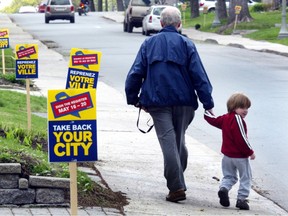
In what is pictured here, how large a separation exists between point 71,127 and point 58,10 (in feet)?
166

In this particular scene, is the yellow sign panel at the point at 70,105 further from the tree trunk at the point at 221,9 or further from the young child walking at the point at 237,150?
the tree trunk at the point at 221,9

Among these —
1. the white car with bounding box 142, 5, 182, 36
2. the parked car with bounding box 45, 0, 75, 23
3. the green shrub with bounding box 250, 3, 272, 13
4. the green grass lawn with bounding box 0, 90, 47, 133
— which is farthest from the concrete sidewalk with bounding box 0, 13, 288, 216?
the green shrub with bounding box 250, 3, 272, 13

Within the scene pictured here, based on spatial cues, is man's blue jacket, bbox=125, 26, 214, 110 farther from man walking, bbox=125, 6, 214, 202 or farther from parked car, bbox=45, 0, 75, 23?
parked car, bbox=45, 0, 75, 23

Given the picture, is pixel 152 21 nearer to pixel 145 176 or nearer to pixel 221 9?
pixel 221 9

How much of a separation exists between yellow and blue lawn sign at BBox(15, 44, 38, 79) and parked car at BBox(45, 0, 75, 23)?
146 ft

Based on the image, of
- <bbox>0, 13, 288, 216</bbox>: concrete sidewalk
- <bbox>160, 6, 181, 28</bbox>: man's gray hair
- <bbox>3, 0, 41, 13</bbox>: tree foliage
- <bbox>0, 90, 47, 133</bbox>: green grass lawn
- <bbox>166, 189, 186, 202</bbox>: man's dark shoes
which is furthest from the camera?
<bbox>3, 0, 41, 13</bbox>: tree foliage

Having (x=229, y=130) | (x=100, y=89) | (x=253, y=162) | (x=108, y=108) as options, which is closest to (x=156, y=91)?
(x=229, y=130)

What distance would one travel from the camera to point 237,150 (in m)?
9.12

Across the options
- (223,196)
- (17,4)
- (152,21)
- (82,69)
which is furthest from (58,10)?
(17,4)

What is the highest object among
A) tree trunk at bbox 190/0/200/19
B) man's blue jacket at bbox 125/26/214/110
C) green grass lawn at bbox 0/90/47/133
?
man's blue jacket at bbox 125/26/214/110

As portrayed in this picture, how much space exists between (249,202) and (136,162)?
7.59 feet

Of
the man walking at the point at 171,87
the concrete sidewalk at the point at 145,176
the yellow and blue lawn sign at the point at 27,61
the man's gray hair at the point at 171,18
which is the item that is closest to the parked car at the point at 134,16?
the concrete sidewalk at the point at 145,176

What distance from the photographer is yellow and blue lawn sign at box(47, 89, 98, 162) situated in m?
6.66

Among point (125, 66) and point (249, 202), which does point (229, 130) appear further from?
point (125, 66)
